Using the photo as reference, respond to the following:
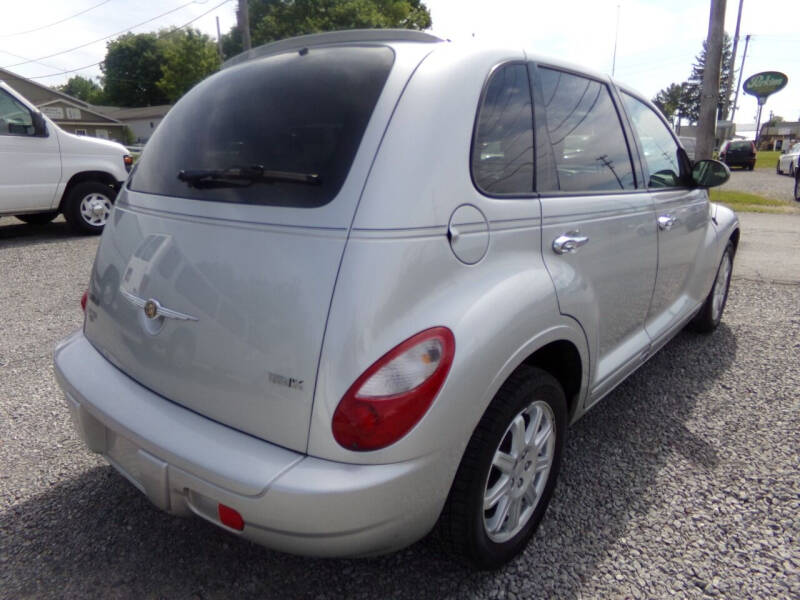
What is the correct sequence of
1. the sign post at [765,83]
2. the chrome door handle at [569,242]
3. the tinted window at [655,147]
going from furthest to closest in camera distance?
the sign post at [765,83], the tinted window at [655,147], the chrome door handle at [569,242]

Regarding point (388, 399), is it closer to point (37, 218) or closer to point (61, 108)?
point (37, 218)

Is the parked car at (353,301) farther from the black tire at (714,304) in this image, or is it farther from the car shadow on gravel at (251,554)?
the black tire at (714,304)

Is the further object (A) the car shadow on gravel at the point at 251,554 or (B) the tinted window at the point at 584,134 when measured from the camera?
(B) the tinted window at the point at 584,134

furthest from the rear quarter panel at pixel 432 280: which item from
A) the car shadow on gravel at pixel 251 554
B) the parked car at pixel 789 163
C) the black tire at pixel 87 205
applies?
the parked car at pixel 789 163

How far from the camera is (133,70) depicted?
7025 cm

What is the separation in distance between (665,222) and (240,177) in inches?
84.8

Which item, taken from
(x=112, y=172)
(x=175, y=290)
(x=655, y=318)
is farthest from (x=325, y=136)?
(x=112, y=172)

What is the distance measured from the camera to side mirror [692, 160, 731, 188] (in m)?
3.30

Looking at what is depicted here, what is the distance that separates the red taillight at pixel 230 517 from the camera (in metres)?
1.48

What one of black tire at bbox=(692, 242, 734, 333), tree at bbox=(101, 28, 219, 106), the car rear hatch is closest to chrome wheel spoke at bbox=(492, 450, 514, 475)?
the car rear hatch

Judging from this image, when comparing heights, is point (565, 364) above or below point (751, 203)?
above

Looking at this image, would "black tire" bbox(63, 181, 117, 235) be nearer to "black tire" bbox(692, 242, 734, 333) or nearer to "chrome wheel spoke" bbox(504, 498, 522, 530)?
"black tire" bbox(692, 242, 734, 333)

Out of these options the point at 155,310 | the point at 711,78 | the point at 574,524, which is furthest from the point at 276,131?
the point at 711,78

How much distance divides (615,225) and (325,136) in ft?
4.46
